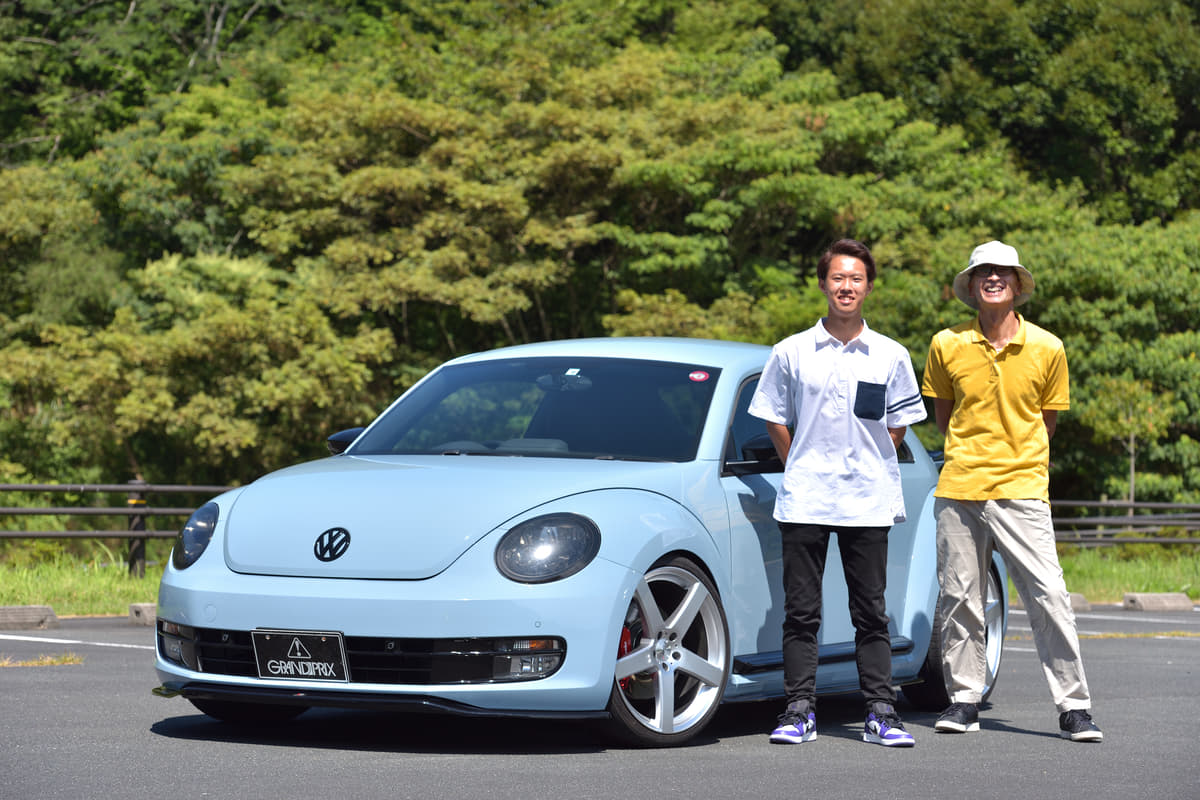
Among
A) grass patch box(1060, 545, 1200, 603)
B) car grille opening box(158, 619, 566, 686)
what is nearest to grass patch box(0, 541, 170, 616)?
car grille opening box(158, 619, 566, 686)

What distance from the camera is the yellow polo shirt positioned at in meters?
7.00

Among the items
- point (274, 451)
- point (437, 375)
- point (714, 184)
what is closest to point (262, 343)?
point (274, 451)

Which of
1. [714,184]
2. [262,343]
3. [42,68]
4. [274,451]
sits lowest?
[274,451]

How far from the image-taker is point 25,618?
11906 mm

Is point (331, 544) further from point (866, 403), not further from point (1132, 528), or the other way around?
point (1132, 528)

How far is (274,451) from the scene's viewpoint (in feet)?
118

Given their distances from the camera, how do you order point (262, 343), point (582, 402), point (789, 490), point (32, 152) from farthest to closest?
1. point (32, 152)
2. point (262, 343)
3. point (582, 402)
4. point (789, 490)

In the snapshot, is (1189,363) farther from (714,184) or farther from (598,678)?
(598,678)

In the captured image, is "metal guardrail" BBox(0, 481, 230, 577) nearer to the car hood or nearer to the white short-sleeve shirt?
the car hood

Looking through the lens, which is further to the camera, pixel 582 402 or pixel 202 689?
pixel 582 402

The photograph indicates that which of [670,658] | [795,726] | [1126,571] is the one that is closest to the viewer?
[670,658]

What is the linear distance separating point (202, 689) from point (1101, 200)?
43.4 m

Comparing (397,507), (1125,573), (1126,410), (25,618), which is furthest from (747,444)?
(1126,410)

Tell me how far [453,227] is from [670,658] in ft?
97.6
